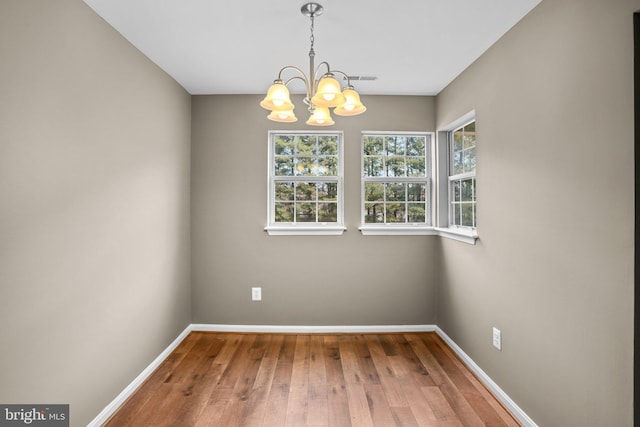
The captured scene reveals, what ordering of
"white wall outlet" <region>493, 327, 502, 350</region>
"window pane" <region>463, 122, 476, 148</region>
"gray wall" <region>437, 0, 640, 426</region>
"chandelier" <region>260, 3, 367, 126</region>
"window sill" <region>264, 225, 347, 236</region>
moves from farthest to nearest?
"window sill" <region>264, 225, 347, 236</region>, "window pane" <region>463, 122, 476, 148</region>, "white wall outlet" <region>493, 327, 502, 350</region>, "chandelier" <region>260, 3, 367, 126</region>, "gray wall" <region>437, 0, 640, 426</region>

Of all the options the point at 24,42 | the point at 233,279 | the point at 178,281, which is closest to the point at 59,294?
the point at 24,42

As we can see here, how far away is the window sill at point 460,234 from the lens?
273 centimetres

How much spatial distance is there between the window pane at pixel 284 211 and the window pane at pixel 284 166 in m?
0.32

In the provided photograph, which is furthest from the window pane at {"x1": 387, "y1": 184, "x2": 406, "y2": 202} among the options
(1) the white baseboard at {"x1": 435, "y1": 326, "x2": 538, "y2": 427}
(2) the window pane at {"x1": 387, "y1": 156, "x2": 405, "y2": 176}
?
(1) the white baseboard at {"x1": 435, "y1": 326, "x2": 538, "y2": 427}

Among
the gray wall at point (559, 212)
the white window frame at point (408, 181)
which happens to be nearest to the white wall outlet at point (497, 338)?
the gray wall at point (559, 212)

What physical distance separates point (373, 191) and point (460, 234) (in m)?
1.05

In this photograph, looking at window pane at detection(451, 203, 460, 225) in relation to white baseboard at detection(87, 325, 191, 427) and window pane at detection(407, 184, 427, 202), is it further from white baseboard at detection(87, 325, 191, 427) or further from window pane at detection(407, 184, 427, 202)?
white baseboard at detection(87, 325, 191, 427)

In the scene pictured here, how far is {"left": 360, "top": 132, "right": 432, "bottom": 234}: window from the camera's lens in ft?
11.9

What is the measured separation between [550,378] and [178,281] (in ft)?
9.69

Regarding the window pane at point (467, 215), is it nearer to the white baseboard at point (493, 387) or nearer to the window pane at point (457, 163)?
the window pane at point (457, 163)

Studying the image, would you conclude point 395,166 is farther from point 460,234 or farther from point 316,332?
point 316,332

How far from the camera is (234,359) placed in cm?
291

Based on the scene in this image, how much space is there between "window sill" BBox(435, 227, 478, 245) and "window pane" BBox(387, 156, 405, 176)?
71 cm

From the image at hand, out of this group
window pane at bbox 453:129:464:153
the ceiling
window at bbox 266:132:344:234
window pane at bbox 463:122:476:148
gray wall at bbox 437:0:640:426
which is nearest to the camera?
gray wall at bbox 437:0:640:426
